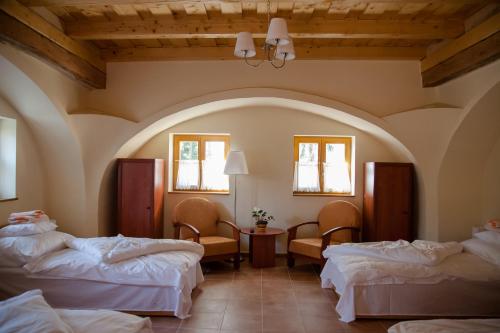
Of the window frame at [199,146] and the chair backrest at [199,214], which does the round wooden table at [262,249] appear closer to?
the chair backrest at [199,214]

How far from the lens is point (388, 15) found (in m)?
3.91

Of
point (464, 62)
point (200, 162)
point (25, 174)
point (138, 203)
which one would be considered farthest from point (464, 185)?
point (25, 174)

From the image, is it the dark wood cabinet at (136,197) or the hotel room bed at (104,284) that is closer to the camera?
the hotel room bed at (104,284)

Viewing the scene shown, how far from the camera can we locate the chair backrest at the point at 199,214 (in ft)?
17.4

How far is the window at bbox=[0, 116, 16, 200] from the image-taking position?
4.17 m

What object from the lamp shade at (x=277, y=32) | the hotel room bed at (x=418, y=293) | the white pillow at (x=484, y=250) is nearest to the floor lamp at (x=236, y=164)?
the hotel room bed at (x=418, y=293)

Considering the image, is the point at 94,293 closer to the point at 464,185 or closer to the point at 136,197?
the point at 136,197

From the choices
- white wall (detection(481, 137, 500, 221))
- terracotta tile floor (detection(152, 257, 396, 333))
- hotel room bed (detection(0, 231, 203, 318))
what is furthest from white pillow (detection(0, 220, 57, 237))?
white wall (detection(481, 137, 500, 221))

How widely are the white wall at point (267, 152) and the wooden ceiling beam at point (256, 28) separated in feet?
5.84

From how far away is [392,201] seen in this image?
4930 mm

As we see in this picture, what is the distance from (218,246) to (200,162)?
5.30 feet

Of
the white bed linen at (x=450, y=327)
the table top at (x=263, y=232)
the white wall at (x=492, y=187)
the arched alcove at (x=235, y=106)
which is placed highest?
Answer: the arched alcove at (x=235, y=106)

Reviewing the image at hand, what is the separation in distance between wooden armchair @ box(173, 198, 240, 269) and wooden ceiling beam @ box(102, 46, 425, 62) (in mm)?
2169

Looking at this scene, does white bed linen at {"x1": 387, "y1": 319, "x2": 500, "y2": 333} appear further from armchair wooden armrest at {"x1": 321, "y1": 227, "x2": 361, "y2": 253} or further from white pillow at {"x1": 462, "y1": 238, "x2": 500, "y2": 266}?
armchair wooden armrest at {"x1": 321, "y1": 227, "x2": 361, "y2": 253}
